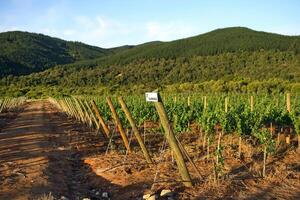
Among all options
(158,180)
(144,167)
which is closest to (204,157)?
(144,167)

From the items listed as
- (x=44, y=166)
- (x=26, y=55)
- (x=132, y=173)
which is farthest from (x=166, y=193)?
(x=26, y=55)

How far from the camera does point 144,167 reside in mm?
10562

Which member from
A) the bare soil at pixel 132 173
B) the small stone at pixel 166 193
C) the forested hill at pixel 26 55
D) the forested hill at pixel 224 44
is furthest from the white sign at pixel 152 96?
the forested hill at pixel 26 55

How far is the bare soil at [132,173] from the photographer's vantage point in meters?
8.40

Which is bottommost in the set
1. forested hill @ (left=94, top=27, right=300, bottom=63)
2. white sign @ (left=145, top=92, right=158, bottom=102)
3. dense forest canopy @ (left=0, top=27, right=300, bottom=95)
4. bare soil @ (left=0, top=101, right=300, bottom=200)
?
bare soil @ (left=0, top=101, right=300, bottom=200)

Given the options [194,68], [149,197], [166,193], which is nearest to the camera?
[149,197]

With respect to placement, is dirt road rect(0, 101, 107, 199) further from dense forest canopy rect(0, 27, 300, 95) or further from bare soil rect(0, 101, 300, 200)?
dense forest canopy rect(0, 27, 300, 95)

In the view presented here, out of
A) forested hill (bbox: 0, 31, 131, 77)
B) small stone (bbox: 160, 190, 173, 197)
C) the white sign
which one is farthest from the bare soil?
forested hill (bbox: 0, 31, 131, 77)

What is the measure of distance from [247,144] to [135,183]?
4.95 m

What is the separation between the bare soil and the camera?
8398 mm

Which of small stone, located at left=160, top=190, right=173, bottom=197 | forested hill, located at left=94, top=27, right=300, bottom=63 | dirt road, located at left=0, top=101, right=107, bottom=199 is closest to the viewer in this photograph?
small stone, located at left=160, top=190, right=173, bottom=197

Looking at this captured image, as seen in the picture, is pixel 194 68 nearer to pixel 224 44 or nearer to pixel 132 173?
pixel 224 44

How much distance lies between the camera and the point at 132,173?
1014 cm

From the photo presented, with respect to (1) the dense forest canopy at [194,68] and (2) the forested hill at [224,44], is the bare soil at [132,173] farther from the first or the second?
(2) the forested hill at [224,44]
